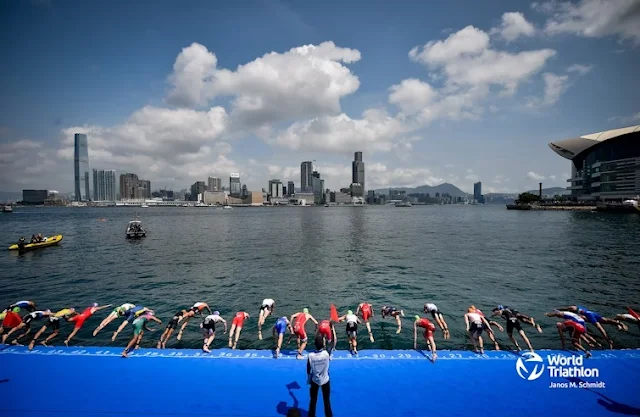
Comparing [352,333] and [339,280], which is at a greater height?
[352,333]

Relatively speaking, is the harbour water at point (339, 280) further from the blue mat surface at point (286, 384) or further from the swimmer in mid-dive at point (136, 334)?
the blue mat surface at point (286, 384)

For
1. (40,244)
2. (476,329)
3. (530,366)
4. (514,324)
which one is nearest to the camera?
(530,366)

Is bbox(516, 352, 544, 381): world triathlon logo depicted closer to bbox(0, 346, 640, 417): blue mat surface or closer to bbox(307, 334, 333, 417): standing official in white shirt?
bbox(0, 346, 640, 417): blue mat surface

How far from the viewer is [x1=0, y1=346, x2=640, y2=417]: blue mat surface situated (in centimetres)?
880

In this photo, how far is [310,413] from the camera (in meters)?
7.87

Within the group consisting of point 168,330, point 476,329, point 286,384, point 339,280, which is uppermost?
point 476,329

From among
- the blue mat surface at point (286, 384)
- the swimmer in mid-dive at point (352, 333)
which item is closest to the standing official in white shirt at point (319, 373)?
the blue mat surface at point (286, 384)

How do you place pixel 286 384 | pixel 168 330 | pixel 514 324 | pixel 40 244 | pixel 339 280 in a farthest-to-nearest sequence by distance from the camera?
pixel 40 244 < pixel 339 280 < pixel 168 330 < pixel 514 324 < pixel 286 384

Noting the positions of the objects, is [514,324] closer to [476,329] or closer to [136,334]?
[476,329]

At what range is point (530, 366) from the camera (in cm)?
1064

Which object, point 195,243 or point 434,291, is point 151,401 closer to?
point 434,291

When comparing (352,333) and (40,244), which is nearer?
(352,333)

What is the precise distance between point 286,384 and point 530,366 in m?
8.80

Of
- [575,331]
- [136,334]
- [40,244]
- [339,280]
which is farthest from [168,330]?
[40,244]
